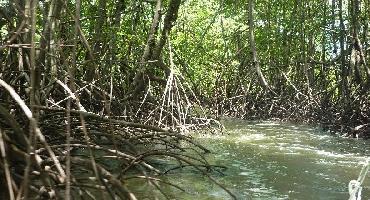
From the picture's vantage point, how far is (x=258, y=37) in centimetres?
1359

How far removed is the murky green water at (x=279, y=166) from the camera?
13.0 ft

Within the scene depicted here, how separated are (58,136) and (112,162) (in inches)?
32.3

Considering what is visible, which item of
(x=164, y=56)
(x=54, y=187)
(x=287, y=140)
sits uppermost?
(x=164, y=56)

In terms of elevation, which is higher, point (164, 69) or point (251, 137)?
point (164, 69)

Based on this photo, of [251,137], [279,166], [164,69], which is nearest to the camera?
[279,166]

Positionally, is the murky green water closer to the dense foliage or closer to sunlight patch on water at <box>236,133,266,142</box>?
sunlight patch on water at <box>236,133,266,142</box>

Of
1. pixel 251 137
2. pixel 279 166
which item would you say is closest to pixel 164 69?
pixel 251 137

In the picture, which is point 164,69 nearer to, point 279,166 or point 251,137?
point 251,137

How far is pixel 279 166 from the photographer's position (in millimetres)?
5219

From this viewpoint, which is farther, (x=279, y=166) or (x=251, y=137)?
(x=251, y=137)

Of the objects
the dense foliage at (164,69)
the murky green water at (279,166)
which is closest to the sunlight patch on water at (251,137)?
the murky green water at (279,166)

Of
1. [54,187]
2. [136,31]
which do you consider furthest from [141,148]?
[54,187]

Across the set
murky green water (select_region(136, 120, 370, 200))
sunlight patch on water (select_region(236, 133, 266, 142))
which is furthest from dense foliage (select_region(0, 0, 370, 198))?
sunlight patch on water (select_region(236, 133, 266, 142))

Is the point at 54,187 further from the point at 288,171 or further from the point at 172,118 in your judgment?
the point at 172,118
